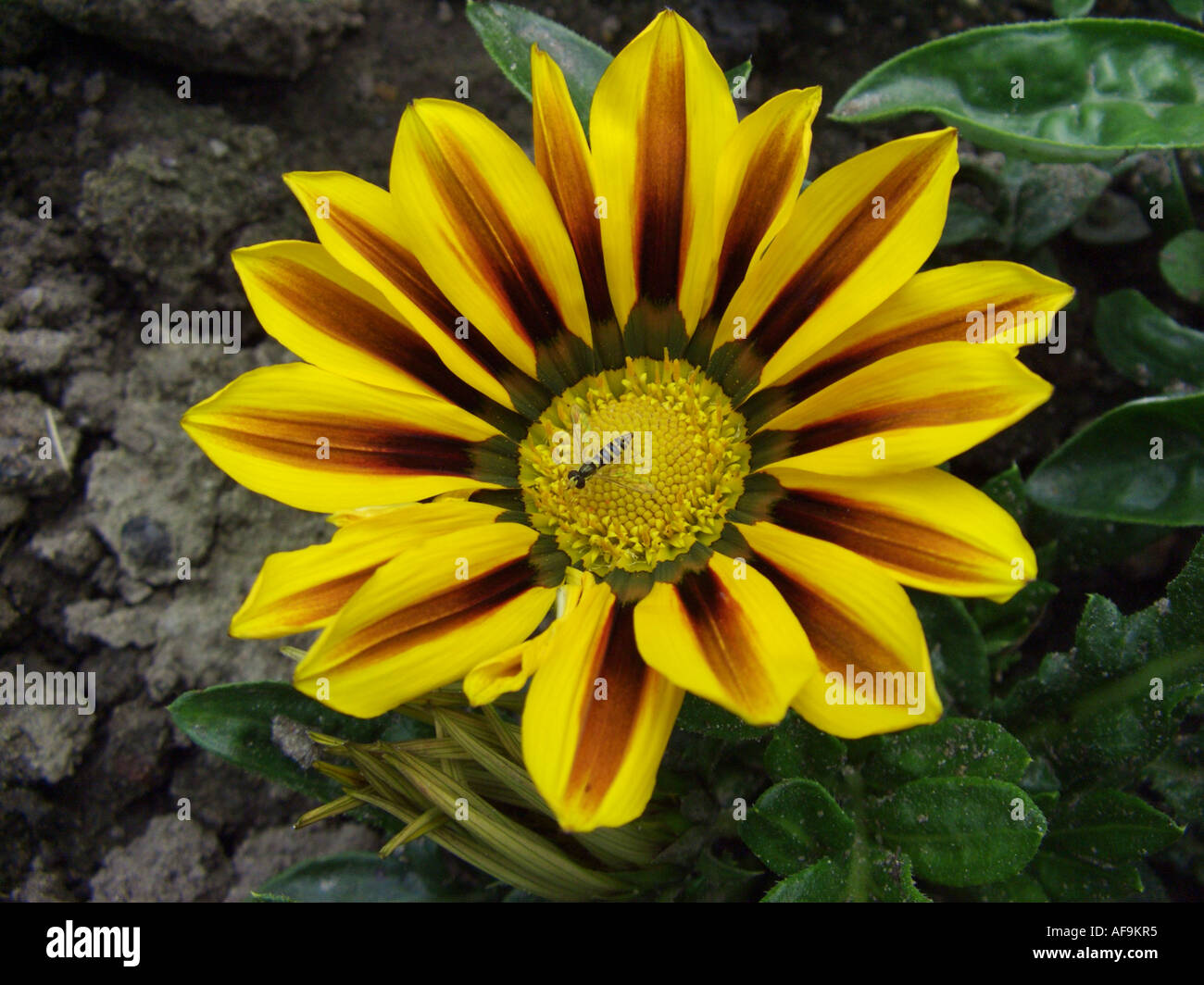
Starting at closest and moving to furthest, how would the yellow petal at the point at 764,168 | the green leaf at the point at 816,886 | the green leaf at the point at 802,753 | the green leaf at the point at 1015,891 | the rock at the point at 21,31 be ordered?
the yellow petal at the point at 764,168, the green leaf at the point at 816,886, the green leaf at the point at 802,753, the green leaf at the point at 1015,891, the rock at the point at 21,31

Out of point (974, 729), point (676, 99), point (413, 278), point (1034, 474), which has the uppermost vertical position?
point (676, 99)

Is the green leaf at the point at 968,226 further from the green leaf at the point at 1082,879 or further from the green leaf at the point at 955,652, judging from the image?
the green leaf at the point at 1082,879

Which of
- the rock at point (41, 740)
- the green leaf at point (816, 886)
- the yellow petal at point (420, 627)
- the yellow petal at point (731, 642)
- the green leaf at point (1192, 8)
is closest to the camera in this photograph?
the yellow petal at point (731, 642)

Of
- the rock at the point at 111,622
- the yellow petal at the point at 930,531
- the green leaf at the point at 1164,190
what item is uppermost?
the green leaf at the point at 1164,190

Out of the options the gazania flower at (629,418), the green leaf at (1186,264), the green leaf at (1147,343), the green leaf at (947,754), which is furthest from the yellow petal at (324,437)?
the green leaf at (1186,264)

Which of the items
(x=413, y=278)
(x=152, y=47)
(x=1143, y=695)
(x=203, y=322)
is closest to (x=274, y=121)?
(x=152, y=47)

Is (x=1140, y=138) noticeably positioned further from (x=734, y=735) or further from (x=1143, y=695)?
(x=734, y=735)
